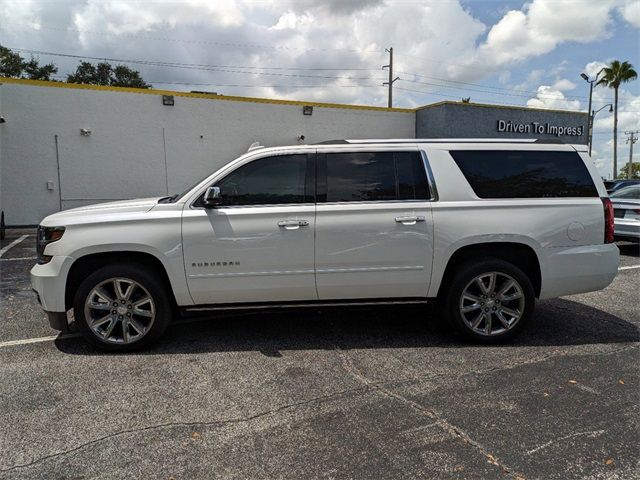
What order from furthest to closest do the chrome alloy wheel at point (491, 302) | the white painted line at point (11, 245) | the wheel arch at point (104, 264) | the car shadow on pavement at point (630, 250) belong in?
the white painted line at point (11, 245), the car shadow on pavement at point (630, 250), the chrome alloy wheel at point (491, 302), the wheel arch at point (104, 264)

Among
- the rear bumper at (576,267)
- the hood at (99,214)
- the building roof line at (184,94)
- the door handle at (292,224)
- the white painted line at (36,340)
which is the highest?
the building roof line at (184,94)

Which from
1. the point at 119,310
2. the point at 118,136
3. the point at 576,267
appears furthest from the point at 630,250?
the point at 118,136

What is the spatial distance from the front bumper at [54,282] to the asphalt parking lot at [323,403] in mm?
479

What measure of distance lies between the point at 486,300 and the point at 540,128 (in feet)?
67.4

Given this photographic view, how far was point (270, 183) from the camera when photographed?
4.45 metres

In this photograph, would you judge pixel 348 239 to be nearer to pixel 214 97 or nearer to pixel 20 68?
pixel 214 97

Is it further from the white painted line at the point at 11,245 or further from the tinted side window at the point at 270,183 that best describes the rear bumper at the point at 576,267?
the white painted line at the point at 11,245

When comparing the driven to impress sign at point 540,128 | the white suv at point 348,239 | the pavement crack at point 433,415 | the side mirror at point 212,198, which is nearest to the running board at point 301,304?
the white suv at point 348,239

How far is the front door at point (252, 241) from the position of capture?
4281mm

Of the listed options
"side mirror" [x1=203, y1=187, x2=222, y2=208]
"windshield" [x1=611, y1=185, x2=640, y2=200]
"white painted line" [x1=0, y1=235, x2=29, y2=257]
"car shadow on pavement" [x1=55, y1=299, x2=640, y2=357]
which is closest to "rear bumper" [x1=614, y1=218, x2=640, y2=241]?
"windshield" [x1=611, y1=185, x2=640, y2=200]

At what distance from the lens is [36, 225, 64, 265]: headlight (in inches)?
167

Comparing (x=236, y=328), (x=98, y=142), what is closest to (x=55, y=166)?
(x=98, y=142)

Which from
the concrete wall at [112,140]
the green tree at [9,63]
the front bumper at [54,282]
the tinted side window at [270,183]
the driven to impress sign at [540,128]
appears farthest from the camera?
the green tree at [9,63]

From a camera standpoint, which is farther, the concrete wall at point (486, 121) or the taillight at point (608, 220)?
the concrete wall at point (486, 121)
